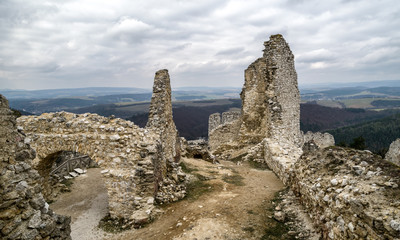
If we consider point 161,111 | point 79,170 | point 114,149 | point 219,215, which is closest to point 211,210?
point 219,215

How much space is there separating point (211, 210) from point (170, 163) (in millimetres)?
4201

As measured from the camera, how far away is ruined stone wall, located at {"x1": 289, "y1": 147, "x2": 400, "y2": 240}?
13.2ft

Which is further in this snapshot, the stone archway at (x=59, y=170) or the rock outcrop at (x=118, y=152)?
the stone archway at (x=59, y=170)

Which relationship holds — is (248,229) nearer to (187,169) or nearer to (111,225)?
(111,225)

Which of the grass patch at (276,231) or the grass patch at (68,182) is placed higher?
the grass patch at (276,231)

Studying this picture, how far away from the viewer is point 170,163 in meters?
11.5

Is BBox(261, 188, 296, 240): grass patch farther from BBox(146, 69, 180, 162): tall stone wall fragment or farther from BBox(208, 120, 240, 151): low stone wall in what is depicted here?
BBox(208, 120, 240, 151): low stone wall

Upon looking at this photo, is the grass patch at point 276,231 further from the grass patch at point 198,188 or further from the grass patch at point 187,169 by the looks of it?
the grass patch at point 187,169

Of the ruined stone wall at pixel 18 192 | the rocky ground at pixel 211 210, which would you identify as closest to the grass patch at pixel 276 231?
the rocky ground at pixel 211 210

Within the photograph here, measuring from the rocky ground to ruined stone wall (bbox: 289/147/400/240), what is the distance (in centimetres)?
88

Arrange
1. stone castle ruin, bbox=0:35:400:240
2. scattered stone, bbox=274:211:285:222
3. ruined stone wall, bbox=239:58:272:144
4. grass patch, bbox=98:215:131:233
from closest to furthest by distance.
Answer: stone castle ruin, bbox=0:35:400:240 → scattered stone, bbox=274:211:285:222 → grass patch, bbox=98:215:131:233 → ruined stone wall, bbox=239:58:272:144

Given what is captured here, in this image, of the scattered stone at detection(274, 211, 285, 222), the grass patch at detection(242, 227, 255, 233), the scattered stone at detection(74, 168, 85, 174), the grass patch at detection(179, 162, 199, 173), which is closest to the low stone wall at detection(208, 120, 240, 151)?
the grass patch at detection(179, 162, 199, 173)

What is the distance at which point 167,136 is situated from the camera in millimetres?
12820

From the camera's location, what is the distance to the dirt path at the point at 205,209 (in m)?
6.54
